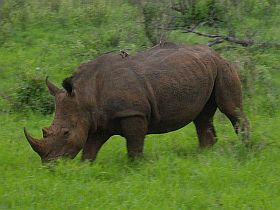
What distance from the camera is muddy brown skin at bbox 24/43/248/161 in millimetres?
7785

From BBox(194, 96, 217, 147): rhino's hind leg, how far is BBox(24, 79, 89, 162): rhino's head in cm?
164

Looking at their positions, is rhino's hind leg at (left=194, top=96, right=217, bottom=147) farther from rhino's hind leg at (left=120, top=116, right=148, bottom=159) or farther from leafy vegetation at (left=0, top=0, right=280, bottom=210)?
rhino's hind leg at (left=120, top=116, right=148, bottom=159)

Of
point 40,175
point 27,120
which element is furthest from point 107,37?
point 40,175

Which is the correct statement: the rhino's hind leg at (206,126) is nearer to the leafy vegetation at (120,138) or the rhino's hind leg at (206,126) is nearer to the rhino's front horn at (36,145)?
the leafy vegetation at (120,138)

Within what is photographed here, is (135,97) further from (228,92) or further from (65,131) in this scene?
(228,92)

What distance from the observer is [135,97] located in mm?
7840

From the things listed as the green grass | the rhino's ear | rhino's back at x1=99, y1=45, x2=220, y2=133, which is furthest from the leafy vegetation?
the rhino's ear

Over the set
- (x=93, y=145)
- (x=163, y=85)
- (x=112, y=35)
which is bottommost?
(x=112, y=35)

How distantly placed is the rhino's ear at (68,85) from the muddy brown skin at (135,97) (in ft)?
0.03

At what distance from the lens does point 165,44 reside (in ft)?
28.4

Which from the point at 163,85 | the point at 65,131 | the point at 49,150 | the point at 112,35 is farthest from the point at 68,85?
the point at 112,35

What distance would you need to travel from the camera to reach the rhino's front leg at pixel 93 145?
319 inches

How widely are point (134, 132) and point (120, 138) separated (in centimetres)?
169

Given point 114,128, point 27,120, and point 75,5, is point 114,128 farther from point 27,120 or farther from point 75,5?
point 75,5
